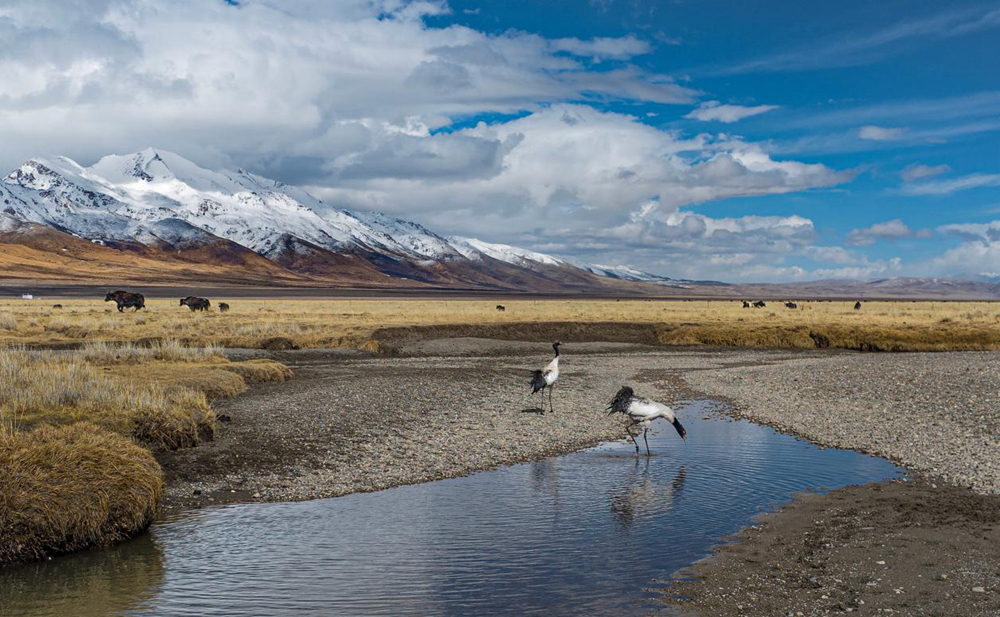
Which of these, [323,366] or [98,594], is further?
[323,366]

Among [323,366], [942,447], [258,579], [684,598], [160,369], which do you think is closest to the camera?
[684,598]

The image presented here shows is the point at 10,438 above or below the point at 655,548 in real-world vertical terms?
above

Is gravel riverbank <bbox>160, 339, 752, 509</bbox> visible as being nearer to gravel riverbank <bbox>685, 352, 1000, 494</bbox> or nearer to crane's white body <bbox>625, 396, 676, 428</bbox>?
crane's white body <bbox>625, 396, 676, 428</bbox>

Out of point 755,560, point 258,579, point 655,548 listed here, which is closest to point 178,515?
point 258,579

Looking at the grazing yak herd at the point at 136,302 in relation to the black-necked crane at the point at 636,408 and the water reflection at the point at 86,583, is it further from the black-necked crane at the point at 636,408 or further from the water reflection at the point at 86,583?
the water reflection at the point at 86,583

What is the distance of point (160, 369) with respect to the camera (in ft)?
96.3

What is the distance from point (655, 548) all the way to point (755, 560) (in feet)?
5.25

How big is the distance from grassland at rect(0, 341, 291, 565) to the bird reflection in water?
27.7ft

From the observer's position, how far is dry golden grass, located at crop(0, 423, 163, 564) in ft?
38.5

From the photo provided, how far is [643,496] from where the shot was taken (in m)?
16.0

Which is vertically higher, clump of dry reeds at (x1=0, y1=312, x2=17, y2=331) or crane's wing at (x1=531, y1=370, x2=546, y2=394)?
clump of dry reeds at (x1=0, y1=312, x2=17, y2=331)

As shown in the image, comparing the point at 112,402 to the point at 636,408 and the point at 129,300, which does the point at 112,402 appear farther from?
the point at 129,300

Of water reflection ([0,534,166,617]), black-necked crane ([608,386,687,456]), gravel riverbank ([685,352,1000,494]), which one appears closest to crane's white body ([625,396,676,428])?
black-necked crane ([608,386,687,456])

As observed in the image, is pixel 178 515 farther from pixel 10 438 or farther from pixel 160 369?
pixel 160 369
